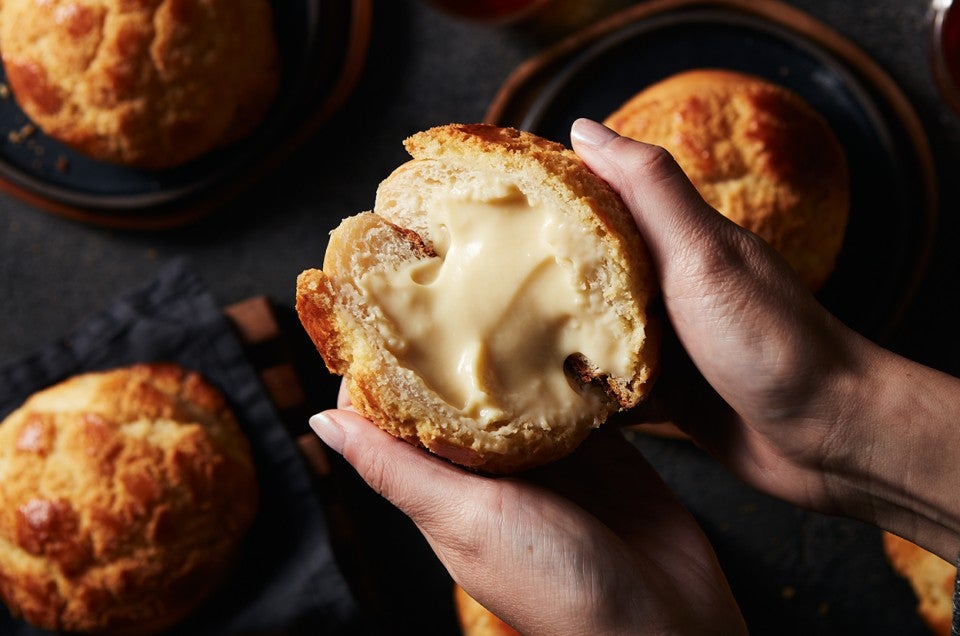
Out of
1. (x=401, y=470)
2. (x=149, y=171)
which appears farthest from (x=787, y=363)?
(x=149, y=171)

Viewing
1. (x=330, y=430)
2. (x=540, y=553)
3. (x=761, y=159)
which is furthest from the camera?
(x=761, y=159)

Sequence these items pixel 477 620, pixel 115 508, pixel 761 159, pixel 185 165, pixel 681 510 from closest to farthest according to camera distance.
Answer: pixel 681 510
pixel 761 159
pixel 115 508
pixel 477 620
pixel 185 165

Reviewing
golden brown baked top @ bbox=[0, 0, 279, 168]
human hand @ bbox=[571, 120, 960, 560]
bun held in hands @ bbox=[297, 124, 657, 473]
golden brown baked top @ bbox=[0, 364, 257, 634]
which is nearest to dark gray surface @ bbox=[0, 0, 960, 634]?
golden brown baked top @ bbox=[0, 0, 279, 168]

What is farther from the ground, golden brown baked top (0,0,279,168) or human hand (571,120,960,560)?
golden brown baked top (0,0,279,168)

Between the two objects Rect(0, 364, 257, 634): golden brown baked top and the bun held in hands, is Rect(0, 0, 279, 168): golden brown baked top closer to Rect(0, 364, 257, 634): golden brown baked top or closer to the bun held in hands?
Rect(0, 364, 257, 634): golden brown baked top

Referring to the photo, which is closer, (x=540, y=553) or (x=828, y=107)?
(x=540, y=553)

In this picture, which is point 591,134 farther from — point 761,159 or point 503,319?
point 761,159

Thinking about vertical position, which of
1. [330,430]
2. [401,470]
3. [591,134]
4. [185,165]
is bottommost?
[401,470]
